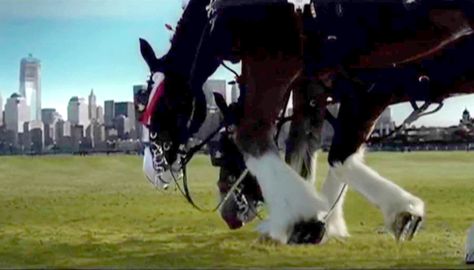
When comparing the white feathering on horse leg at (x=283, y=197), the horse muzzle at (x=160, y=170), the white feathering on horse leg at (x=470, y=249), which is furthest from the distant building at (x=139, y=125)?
the white feathering on horse leg at (x=470, y=249)

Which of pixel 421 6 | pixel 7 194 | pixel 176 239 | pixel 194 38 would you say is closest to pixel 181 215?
pixel 176 239

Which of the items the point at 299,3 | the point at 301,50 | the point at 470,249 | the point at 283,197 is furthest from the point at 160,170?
the point at 470,249

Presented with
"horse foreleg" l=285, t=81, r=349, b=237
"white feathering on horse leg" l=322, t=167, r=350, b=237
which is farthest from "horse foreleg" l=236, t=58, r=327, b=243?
"white feathering on horse leg" l=322, t=167, r=350, b=237

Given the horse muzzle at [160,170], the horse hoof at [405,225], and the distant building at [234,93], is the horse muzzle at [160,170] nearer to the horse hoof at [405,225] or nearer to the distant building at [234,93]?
the distant building at [234,93]

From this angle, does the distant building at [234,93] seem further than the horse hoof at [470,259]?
Yes

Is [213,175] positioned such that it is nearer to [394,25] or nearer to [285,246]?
[285,246]

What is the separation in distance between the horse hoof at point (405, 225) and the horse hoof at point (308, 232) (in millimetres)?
601

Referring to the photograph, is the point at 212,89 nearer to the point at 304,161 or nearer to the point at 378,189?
the point at 304,161

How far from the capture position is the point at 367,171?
4.16 metres

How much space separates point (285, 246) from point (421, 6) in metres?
0.95

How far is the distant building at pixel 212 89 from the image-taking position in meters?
3.86

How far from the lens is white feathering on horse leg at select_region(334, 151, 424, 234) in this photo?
390cm

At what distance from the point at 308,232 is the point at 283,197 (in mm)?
146

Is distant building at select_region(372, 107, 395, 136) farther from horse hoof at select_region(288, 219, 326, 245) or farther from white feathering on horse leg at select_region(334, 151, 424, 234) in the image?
horse hoof at select_region(288, 219, 326, 245)
